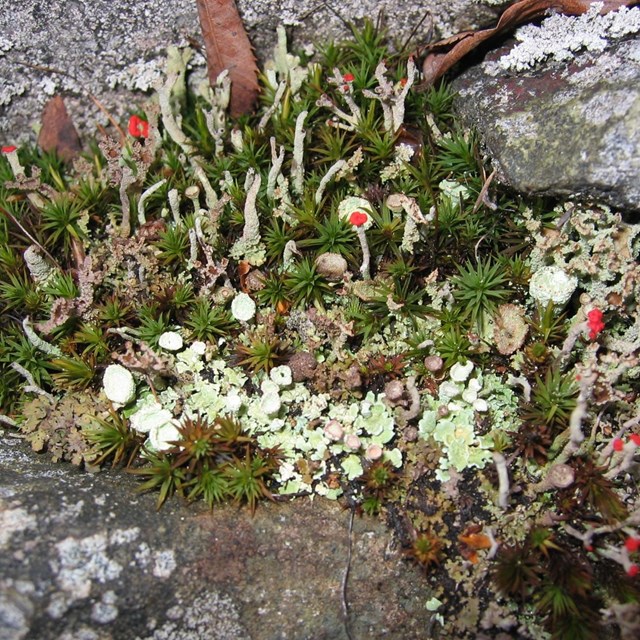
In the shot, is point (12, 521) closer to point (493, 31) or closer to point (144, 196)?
point (144, 196)

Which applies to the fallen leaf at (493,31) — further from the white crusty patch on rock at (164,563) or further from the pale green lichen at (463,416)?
the white crusty patch on rock at (164,563)

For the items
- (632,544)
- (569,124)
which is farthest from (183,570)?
(569,124)

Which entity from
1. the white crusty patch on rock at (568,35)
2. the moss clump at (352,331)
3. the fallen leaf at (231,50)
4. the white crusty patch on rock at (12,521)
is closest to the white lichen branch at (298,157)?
the moss clump at (352,331)

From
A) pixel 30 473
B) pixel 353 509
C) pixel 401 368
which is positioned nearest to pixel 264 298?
pixel 401 368

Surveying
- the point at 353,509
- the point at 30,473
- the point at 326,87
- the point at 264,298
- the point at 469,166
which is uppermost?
the point at 326,87

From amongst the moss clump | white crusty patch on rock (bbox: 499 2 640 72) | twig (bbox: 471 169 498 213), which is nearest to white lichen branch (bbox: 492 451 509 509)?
the moss clump

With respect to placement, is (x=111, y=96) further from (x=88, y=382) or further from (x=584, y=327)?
(x=584, y=327)
